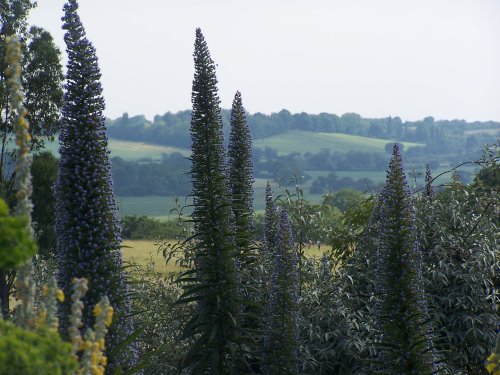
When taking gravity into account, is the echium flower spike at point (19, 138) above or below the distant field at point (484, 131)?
above

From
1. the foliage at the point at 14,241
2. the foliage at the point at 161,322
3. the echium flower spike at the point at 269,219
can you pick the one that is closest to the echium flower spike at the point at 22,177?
the foliage at the point at 14,241

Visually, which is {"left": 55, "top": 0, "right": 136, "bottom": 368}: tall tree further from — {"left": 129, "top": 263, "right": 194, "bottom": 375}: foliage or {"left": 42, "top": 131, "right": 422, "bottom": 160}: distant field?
{"left": 42, "top": 131, "right": 422, "bottom": 160}: distant field

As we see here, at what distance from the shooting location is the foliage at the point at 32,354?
420 cm

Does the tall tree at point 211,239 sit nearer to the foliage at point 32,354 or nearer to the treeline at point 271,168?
the foliage at point 32,354

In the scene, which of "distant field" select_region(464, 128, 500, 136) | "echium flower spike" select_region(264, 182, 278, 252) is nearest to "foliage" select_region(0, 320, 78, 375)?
"echium flower spike" select_region(264, 182, 278, 252)

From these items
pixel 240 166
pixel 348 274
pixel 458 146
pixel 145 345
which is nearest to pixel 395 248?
pixel 240 166

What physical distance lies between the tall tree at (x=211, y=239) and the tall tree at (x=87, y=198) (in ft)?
5.61

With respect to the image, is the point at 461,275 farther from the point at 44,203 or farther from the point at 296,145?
the point at 296,145

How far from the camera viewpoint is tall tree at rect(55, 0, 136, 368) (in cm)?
747

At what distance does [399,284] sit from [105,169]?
2.99m

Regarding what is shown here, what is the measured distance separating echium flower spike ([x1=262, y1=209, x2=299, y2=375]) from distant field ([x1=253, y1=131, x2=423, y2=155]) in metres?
108

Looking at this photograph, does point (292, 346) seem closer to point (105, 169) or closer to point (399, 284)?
point (399, 284)

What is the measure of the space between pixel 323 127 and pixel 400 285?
134m

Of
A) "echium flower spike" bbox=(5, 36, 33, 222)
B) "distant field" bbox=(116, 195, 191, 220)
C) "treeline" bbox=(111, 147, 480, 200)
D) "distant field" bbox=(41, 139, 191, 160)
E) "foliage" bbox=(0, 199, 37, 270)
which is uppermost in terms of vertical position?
"echium flower spike" bbox=(5, 36, 33, 222)
